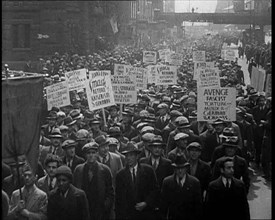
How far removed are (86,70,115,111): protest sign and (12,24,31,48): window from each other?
2403cm

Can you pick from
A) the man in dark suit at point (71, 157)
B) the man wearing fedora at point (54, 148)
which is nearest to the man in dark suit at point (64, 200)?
the man in dark suit at point (71, 157)

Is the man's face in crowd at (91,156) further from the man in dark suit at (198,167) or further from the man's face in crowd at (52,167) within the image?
the man in dark suit at (198,167)

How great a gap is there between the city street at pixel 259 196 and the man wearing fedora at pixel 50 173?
3.63 m

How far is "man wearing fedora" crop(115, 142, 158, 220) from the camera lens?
6535mm

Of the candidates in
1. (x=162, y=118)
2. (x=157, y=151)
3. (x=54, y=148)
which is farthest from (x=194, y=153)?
(x=162, y=118)

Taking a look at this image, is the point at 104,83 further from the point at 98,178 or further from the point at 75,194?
the point at 75,194

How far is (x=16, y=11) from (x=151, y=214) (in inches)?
1100

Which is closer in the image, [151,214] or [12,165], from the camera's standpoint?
[12,165]

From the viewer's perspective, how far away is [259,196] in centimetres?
973

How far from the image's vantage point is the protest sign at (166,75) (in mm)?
14562

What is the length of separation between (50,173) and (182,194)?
1.56 meters

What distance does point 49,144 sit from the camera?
27.3 ft

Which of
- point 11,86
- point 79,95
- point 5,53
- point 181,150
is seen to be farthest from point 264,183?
point 5,53

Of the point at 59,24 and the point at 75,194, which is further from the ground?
the point at 59,24
